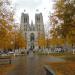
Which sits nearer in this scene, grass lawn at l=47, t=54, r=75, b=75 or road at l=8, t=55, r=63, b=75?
grass lawn at l=47, t=54, r=75, b=75

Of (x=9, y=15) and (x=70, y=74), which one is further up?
(x=9, y=15)

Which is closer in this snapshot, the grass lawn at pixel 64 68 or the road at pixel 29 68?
the grass lawn at pixel 64 68

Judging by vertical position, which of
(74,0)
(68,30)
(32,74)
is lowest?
(32,74)

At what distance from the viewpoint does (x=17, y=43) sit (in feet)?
315

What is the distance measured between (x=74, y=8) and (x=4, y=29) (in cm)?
1327

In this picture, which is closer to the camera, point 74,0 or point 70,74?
point 70,74

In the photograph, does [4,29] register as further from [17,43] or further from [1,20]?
[17,43]

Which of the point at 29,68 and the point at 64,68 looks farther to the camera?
the point at 29,68

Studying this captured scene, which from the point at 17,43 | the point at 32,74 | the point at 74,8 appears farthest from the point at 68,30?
the point at 17,43

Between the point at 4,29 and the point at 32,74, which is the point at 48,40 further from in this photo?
the point at 32,74

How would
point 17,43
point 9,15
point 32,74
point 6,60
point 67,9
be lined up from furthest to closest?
→ 1. point 17,43
2. point 6,60
3. point 9,15
4. point 67,9
5. point 32,74

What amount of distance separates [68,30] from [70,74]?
11.4 meters

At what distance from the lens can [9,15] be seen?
3572 cm

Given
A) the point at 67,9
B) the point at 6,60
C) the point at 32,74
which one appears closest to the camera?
the point at 32,74
